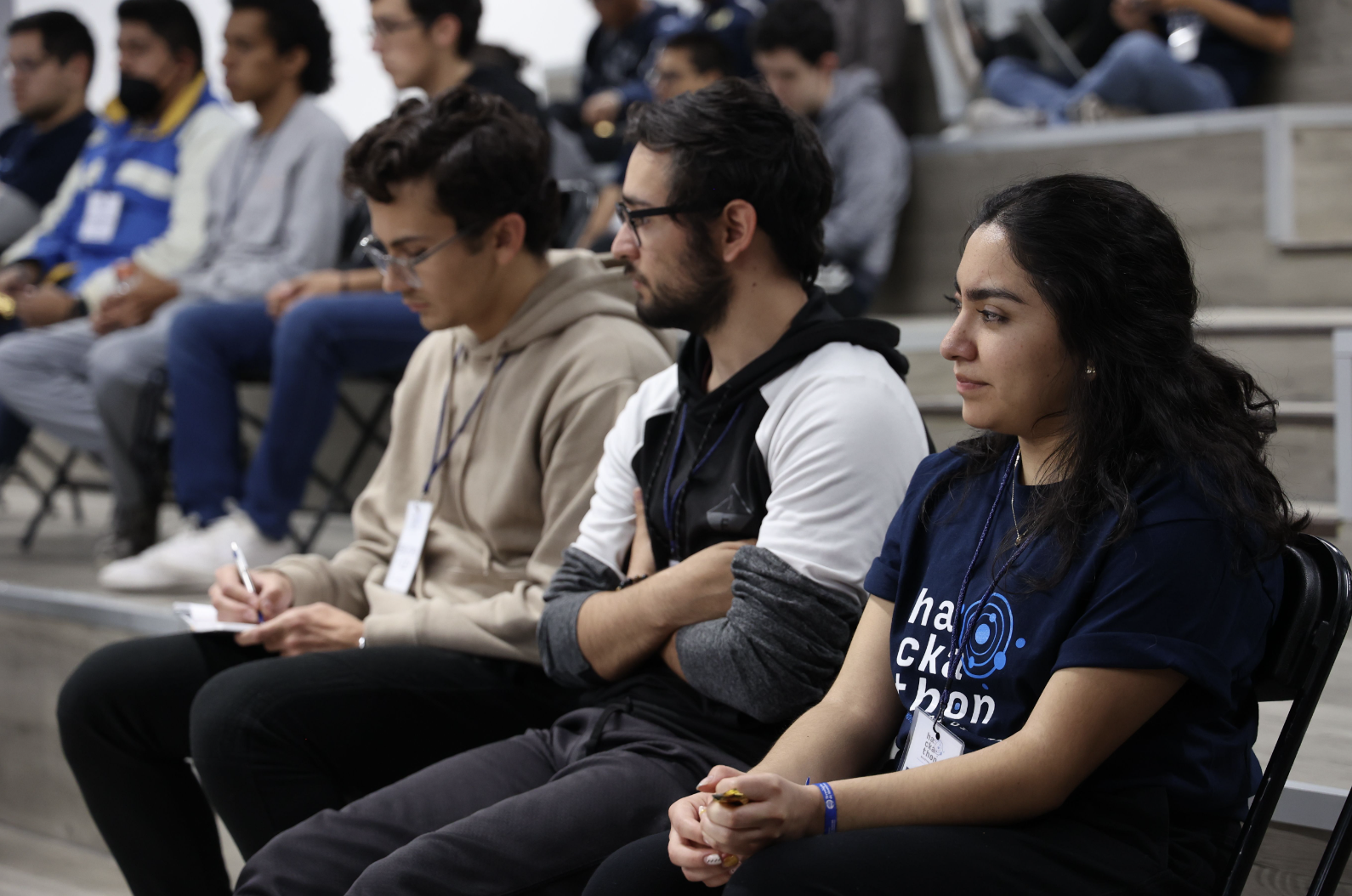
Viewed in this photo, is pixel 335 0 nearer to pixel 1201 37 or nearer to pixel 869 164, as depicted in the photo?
pixel 869 164

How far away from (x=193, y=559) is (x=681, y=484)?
1.58 meters

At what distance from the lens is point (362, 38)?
5.17m

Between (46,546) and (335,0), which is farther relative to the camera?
(335,0)

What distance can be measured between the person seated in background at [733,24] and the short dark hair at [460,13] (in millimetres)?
1137

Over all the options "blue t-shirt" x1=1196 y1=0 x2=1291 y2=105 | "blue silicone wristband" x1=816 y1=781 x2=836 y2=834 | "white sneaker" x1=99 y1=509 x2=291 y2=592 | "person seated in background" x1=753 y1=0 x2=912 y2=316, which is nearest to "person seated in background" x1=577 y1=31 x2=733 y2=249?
"person seated in background" x1=753 y1=0 x2=912 y2=316

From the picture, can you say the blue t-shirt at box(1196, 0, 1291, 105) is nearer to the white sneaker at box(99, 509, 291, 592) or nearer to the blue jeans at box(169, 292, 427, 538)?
the blue jeans at box(169, 292, 427, 538)

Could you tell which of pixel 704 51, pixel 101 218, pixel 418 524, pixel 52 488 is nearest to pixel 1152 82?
pixel 704 51

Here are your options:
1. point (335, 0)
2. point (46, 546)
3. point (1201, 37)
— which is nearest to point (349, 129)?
point (335, 0)

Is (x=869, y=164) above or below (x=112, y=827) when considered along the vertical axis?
above

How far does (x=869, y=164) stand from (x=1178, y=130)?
2.71 ft

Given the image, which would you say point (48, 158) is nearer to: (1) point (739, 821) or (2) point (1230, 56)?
(2) point (1230, 56)

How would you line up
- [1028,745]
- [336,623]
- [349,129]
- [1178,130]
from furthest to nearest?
1. [349,129]
2. [1178,130]
3. [336,623]
4. [1028,745]

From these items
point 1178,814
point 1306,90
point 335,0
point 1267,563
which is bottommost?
point 1178,814

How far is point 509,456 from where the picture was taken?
1776mm
